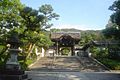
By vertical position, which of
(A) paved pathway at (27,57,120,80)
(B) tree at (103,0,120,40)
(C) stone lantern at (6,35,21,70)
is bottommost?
(A) paved pathway at (27,57,120,80)

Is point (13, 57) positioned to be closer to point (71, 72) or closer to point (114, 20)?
point (71, 72)

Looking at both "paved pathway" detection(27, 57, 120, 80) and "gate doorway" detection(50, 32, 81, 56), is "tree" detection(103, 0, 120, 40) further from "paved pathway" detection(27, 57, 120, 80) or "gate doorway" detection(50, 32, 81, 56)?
"gate doorway" detection(50, 32, 81, 56)

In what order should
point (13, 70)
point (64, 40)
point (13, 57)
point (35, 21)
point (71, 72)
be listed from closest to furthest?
1. point (13, 70)
2. point (13, 57)
3. point (71, 72)
4. point (35, 21)
5. point (64, 40)

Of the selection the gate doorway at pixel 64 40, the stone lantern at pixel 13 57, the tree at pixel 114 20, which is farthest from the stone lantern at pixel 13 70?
the gate doorway at pixel 64 40

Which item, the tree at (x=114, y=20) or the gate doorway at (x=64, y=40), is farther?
the gate doorway at (x=64, y=40)

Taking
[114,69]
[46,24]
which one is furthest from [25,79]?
[46,24]

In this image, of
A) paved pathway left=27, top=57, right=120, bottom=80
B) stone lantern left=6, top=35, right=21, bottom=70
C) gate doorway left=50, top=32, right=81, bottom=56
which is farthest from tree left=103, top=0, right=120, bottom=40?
gate doorway left=50, top=32, right=81, bottom=56

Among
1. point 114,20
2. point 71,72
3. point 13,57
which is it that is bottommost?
point 71,72

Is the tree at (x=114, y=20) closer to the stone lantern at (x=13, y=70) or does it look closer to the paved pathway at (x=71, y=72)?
the paved pathway at (x=71, y=72)

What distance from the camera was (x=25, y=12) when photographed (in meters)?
35.2

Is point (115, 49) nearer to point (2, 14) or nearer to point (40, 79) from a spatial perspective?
point (2, 14)

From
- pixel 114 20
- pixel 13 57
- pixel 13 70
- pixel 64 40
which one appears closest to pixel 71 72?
pixel 114 20

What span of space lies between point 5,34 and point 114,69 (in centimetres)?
1416

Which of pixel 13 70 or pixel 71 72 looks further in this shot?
pixel 71 72
